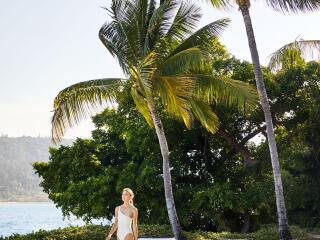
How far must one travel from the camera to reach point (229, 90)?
→ 51.9 ft

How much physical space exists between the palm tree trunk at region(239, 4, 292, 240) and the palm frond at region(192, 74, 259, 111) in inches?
13.0

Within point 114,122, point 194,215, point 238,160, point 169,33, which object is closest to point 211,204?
point 194,215

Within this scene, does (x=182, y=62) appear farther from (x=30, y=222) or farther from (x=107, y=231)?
(x=30, y=222)

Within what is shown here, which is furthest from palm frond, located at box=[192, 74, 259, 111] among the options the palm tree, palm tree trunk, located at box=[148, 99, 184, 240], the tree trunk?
the tree trunk

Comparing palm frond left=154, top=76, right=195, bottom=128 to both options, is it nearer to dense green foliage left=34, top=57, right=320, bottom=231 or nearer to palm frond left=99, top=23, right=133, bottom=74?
palm frond left=99, top=23, right=133, bottom=74

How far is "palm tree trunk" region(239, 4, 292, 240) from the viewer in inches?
592

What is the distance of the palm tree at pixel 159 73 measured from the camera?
15078 mm

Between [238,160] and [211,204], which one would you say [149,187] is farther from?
[238,160]

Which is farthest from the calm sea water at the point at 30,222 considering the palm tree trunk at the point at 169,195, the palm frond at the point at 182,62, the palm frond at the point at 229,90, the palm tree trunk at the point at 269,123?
the palm tree trunk at the point at 269,123

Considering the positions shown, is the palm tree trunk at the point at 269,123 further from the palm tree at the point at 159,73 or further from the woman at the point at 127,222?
the woman at the point at 127,222

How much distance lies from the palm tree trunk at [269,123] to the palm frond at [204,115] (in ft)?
7.37

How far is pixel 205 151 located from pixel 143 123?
3.65 m

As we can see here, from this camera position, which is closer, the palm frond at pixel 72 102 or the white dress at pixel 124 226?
the white dress at pixel 124 226

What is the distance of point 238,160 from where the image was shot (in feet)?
85.8
